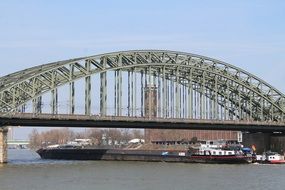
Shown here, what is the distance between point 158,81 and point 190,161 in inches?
690

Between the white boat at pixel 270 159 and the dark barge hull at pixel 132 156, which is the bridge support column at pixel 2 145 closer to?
the dark barge hull at pixel 132 156

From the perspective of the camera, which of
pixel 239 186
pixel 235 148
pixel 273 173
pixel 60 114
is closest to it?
pixel 239 186

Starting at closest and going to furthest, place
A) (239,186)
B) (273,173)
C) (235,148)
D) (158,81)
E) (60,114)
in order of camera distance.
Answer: (239,186), (273,173), (60,114), (235,148), (158,81)

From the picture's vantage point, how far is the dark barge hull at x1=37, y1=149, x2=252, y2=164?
103 meters

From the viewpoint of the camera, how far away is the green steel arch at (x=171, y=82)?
334ft

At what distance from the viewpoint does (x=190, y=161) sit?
10781cm

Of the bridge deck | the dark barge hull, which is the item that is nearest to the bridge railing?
the bridge deck

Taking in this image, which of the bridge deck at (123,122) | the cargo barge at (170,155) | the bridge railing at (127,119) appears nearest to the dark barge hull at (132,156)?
the cargo barge at (170,155)

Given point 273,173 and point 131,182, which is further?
point 273,173

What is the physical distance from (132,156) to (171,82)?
16.9 metres

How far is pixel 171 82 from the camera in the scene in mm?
119688

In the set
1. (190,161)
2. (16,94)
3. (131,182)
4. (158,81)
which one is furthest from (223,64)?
(131,182)

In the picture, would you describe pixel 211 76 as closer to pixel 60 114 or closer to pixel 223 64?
pixel 223 64

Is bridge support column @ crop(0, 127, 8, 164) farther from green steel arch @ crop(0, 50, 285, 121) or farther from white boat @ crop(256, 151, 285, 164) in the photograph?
white boat @ crop(256, 151, 285, 164)
